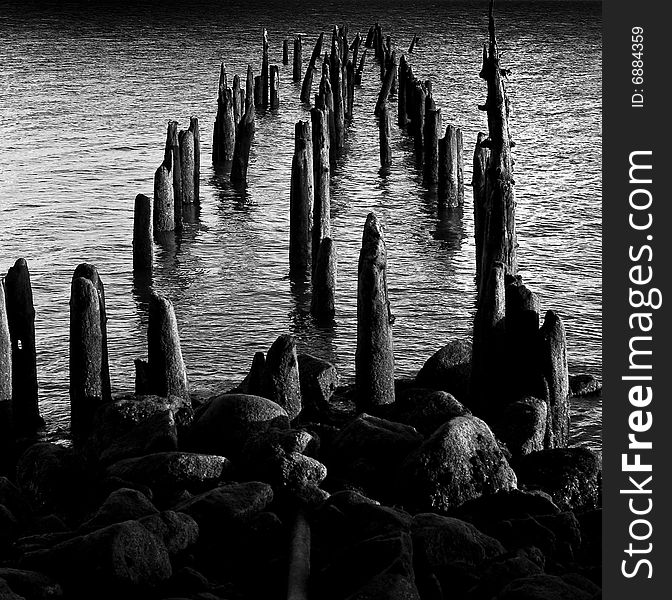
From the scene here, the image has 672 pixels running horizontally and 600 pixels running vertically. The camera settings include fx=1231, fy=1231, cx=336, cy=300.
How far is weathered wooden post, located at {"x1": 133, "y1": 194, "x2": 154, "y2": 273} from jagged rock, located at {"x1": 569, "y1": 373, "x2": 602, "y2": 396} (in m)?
7.63

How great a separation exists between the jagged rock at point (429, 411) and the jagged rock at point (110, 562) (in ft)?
12.6

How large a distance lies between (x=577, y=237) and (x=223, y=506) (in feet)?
49.4

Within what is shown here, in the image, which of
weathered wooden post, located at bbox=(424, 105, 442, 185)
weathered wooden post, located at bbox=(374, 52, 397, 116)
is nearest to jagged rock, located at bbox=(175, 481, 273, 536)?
weathered wooden post, located at bbox=(424, 105, 442, 185)

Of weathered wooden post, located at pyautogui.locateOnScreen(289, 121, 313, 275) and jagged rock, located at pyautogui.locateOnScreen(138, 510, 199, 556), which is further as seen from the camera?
weathered wooden post, located at pyautogui.locateOnScreen(289, 121, 313, 275)

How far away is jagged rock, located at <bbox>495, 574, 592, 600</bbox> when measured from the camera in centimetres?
786

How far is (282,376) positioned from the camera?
12391 millimetres

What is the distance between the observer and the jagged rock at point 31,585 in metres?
8.41

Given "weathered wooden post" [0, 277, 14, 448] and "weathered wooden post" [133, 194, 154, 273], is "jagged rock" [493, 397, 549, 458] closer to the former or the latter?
"weathered wooden post" [0, 277, 14, 448]

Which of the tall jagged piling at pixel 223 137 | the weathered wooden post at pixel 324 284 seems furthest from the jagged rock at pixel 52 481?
the tall jagged piling at pixel 223 137

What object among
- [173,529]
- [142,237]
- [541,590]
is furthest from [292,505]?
[142,237]

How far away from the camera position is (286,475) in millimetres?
10195

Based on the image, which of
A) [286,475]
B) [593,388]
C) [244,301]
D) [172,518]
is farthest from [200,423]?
[244,301]

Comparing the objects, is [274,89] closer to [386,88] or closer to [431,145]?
[386,88]

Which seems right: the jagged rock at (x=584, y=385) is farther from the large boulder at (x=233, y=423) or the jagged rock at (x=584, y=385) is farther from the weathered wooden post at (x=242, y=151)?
the weathered wooden post at (x=242, y=151)
